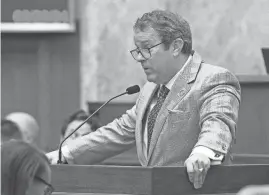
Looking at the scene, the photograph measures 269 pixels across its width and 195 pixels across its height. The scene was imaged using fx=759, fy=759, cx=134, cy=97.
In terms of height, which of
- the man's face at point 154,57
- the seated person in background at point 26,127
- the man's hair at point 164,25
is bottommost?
the seated person in background at point 26,127

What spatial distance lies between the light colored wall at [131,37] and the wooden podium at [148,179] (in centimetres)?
381

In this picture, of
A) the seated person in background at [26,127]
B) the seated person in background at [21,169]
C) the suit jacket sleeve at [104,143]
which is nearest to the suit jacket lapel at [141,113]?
the suit jacket sleeve at [104,143]

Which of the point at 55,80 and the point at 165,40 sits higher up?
the point at 165,40

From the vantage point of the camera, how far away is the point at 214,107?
A: 2.73m

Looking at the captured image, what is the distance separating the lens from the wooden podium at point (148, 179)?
2.36 m

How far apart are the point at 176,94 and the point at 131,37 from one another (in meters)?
4.27

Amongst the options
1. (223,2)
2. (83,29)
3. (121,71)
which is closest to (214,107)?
(223,2)

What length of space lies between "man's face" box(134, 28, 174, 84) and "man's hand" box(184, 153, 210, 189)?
0.55 meters

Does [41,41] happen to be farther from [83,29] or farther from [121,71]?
[121,71]

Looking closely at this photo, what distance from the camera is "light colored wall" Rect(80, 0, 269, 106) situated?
6383 mm

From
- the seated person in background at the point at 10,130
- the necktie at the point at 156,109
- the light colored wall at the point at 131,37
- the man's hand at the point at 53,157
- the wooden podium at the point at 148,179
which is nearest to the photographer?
the wooden podium at the point at 148,179

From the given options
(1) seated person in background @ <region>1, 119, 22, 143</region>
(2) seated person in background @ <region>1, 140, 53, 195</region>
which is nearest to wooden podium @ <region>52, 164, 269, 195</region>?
(2) seated person in background @ <region>1, 140, 53, 195</region>

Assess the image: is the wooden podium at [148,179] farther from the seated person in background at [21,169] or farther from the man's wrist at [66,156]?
the seated person in background at [21,169]

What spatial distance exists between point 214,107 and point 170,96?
0.22 meters
